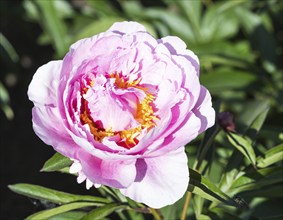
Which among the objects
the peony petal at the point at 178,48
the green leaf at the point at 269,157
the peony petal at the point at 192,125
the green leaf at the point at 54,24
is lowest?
the green leaf at the point at 269,157

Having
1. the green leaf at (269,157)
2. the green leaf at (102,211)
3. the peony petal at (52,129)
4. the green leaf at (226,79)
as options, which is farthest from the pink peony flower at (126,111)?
the green leaf at (226,79)

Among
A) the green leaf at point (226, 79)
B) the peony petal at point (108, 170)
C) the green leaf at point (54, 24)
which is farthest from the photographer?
the green leaf at point (54, 24)

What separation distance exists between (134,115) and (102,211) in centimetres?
25

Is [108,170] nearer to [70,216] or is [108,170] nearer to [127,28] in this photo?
[127,28]

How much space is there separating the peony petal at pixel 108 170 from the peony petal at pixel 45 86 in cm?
11

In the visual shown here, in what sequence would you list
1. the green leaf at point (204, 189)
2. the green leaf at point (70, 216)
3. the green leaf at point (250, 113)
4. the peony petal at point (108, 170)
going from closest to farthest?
the peony petal at point (108, 170) → the green leaf at point (204, 189) → the green leaf at point (70, 216) → the green leaf at point (250, 113)

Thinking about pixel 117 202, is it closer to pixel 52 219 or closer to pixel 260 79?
pixel 52 219

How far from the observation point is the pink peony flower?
3.28ft

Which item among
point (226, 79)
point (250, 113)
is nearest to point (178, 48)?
point (250, 113)

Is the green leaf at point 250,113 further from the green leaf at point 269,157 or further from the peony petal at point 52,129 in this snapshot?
the peony petal at point 52,129

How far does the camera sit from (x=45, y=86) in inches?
41.3

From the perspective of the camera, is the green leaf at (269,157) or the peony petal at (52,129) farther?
the green leaf at (269,157)

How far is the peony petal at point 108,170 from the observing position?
0.99 metres

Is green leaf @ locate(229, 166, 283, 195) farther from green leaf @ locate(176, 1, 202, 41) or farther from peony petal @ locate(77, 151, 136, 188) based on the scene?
green leaf @ locate(176, 1, 202, 41)
